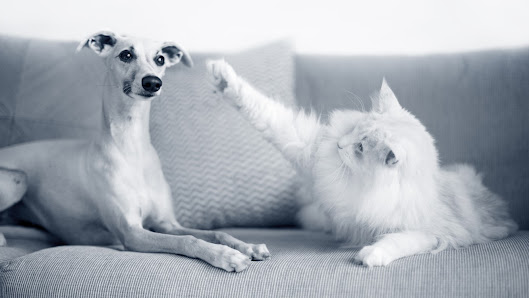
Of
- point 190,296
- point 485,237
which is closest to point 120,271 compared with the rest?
point 190,296

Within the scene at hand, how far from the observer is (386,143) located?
4.65 feet

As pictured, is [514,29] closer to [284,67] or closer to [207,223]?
[284,67]

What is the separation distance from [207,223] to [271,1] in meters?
1.20

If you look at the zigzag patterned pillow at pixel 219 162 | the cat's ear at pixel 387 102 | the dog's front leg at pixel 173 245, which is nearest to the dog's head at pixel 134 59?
the zigzag patterned pillow at pixel 219 162

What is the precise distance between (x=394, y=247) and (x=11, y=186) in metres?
1.29

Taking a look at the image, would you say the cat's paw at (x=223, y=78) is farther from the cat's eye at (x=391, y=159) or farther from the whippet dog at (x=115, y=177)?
the cat's eye at (x=391, y=159)

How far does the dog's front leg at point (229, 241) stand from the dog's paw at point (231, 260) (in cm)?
7

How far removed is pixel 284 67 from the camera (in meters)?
2.18

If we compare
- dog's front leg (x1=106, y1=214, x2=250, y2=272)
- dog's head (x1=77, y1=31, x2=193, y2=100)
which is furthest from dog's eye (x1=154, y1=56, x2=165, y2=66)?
dog's front leg (x1=106, y1=214, x2=250, y2=272)

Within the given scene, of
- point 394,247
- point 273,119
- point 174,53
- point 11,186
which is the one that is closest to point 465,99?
point 273,119

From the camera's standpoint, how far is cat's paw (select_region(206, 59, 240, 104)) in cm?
169

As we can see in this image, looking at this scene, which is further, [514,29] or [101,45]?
[514,29]

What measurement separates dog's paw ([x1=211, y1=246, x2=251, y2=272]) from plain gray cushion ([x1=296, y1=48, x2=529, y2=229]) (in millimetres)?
897

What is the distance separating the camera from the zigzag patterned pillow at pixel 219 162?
2021mm
